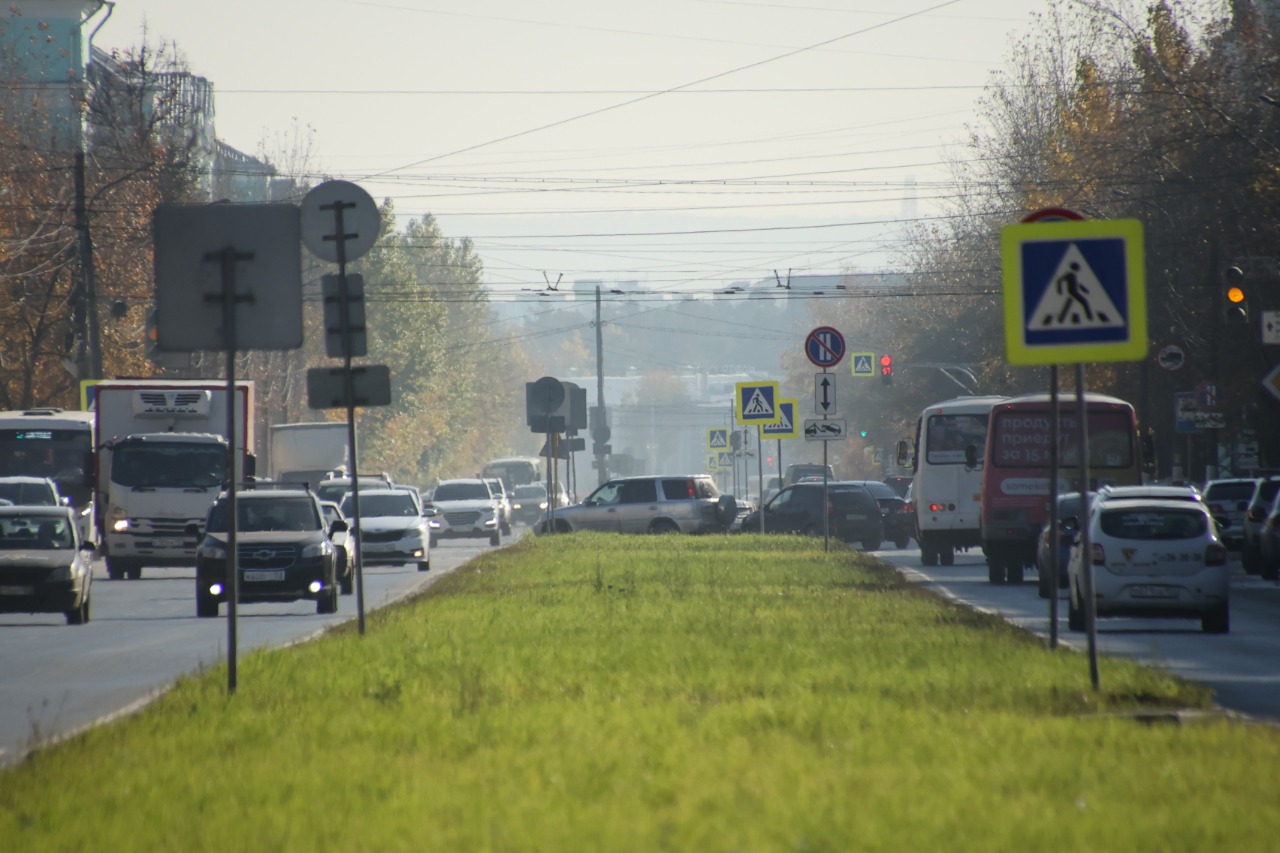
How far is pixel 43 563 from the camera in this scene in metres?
23.3

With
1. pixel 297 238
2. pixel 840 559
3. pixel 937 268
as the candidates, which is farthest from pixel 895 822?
pixel 937 268

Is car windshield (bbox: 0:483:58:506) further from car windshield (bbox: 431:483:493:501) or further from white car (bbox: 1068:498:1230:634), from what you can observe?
car windshield (bbox: 431:483:493:501)

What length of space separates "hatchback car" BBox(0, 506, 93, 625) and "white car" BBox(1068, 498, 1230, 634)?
11483mm

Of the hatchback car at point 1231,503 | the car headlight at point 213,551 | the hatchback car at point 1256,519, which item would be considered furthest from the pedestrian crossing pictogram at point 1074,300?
the hatchback car at point 1231,503

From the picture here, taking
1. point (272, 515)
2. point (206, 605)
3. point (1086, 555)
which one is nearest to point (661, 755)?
point (1086, 555)

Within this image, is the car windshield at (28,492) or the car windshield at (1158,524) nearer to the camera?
the car windshield at (1158,524)

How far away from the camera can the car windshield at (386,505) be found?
39.3 metres

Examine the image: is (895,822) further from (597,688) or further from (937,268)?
(937,268)

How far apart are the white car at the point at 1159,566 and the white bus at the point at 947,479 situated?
15.6 meters

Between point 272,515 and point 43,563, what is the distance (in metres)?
3.53

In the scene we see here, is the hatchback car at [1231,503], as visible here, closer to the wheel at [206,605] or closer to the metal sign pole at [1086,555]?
the wheel at [206,605]

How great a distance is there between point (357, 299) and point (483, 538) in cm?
4938

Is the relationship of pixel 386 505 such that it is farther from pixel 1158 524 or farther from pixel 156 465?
pixel 1158 524

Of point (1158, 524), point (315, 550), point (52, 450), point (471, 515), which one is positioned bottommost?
point (471, 515)
